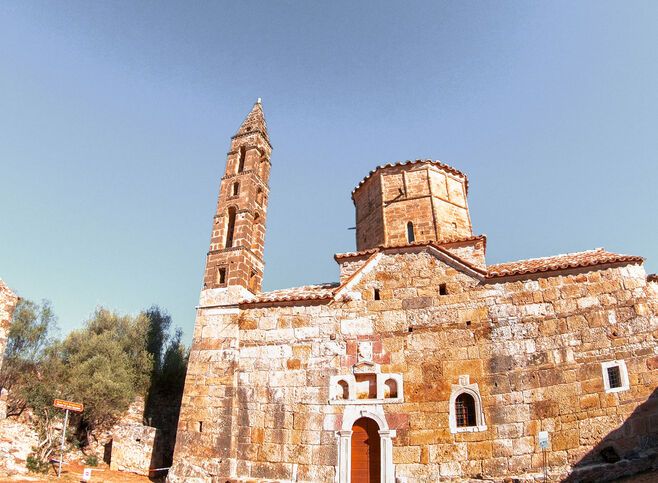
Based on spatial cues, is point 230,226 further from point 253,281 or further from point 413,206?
point 413,206

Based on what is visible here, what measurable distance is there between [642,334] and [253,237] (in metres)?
11.7

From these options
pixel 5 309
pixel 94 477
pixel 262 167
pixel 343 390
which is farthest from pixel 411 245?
pixel 94 477

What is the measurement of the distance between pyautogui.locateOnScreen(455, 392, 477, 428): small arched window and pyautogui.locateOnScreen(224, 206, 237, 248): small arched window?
29.7 feet

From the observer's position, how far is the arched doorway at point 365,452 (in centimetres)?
1154

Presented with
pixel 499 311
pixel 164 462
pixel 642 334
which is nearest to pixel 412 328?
pixel 499 311

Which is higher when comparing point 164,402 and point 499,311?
point 499,311

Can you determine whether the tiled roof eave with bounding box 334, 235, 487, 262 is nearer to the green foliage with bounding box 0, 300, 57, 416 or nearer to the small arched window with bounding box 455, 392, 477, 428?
the small arched window with bounding box 455, 392, 477, 428

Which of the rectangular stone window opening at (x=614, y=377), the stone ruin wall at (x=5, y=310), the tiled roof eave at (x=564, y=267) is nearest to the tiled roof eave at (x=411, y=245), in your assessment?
the tiled roof eave at (x=564, y=267)

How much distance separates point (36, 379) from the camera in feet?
53.1

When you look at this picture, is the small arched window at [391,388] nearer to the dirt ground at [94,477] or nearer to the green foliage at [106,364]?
the dirt ground at [94,477]

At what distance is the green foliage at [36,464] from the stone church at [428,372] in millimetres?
3536

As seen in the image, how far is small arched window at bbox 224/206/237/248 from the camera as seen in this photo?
16280 mm

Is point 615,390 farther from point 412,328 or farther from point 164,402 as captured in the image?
point 164,402

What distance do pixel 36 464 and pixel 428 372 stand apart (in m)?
10.9
